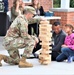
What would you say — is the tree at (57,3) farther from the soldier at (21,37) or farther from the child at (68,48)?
the soldier at (21,37)

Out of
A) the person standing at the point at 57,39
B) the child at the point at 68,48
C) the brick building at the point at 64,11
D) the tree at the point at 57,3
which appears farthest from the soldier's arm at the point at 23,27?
the tree at the point at 57,3

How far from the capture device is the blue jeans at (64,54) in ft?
24.8

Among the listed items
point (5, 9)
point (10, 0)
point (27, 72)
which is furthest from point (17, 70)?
point (10, 0)

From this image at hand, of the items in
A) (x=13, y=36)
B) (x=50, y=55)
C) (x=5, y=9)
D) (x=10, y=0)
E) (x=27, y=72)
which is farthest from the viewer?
(x=10, y=0)

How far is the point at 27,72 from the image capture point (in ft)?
21.5

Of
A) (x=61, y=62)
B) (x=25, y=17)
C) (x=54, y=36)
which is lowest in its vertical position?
(x=61, y=62)

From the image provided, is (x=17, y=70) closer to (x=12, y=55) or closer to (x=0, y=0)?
(x=12, y=55)

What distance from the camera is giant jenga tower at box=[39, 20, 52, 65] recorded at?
7.30 metres

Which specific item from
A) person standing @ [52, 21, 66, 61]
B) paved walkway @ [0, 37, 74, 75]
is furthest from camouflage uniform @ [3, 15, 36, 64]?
person standing @ [52, 21, 66, 61]

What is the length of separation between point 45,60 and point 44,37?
52 centimetres

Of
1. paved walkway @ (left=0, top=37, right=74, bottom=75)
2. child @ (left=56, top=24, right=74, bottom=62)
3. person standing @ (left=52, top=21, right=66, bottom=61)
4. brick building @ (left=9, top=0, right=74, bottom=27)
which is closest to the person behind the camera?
paved walkway @ (left=0, top=37, right=74, bottom=75)

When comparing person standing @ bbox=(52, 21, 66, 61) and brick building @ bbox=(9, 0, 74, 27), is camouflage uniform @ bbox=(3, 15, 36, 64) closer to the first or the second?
person standing @ bbox=(52, 21, 66, 61)

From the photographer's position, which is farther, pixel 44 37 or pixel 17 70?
pixel 44 37

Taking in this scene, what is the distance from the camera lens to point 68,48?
7570 mm
